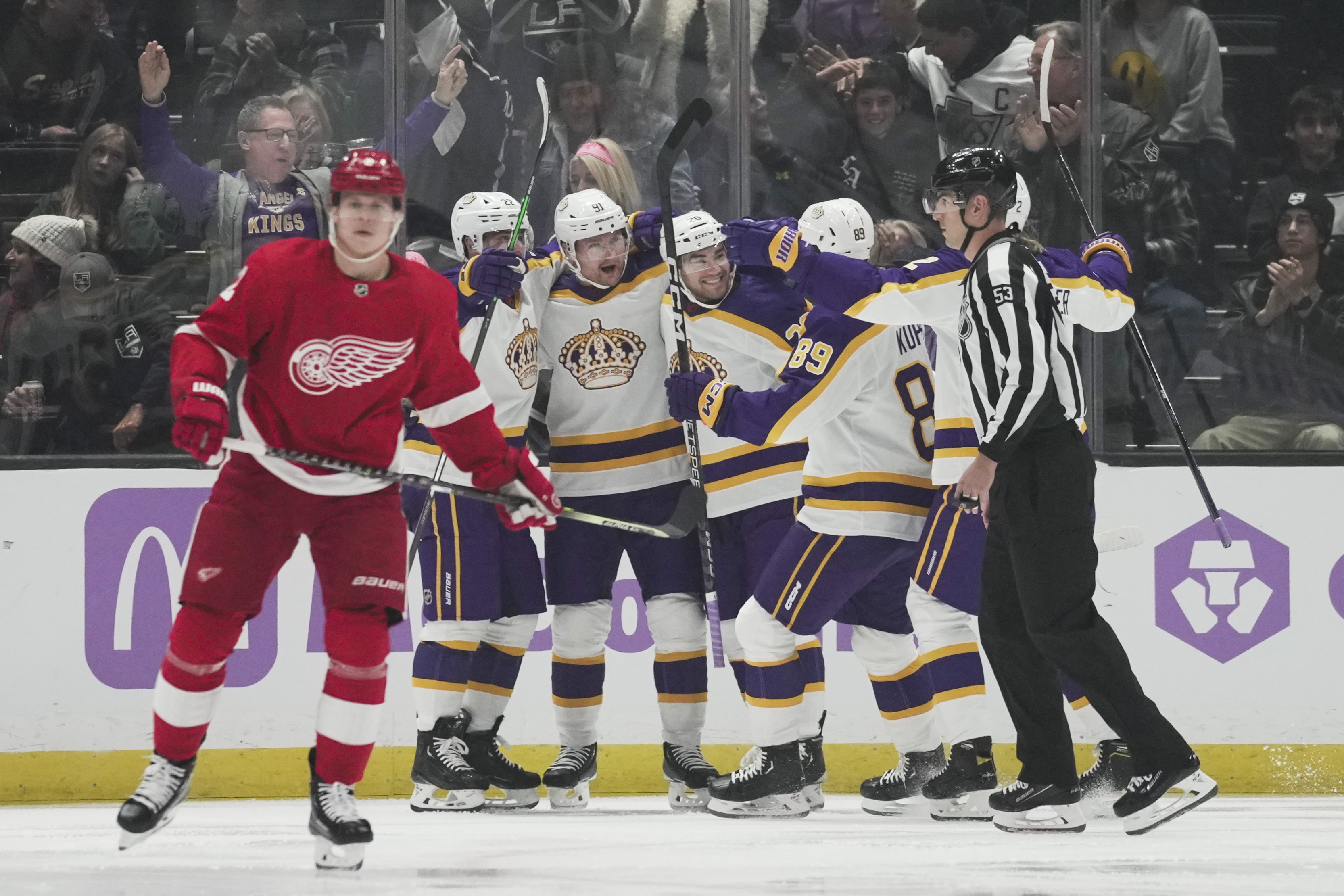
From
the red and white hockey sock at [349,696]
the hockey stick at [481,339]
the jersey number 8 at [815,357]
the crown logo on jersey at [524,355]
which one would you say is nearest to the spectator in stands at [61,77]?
the hockey stick at [481,339]

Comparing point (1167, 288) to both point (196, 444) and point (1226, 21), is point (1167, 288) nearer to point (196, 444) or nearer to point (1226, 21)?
point (1226, 21)

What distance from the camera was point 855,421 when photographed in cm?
384

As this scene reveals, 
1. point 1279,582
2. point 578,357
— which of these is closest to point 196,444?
point 578,357

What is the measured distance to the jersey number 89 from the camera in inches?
152

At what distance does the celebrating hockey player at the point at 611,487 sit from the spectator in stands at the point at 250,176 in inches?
44.5

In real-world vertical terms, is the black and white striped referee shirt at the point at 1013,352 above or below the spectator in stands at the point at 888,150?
below

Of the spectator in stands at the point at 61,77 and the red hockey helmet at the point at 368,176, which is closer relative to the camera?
the red hockey helmet at the point at 368,176

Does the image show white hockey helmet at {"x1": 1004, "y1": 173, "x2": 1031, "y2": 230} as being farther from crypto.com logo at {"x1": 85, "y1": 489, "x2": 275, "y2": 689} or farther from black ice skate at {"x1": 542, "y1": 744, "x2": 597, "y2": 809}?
crypto.com logo at {"x1": 85, "y1": 489, "x2": 275, "y2": 689}

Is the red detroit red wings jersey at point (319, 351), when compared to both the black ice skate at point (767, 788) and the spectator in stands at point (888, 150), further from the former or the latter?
the spectator in stands at point (888, 150)

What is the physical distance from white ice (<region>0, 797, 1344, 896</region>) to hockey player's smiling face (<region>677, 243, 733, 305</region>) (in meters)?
1.31

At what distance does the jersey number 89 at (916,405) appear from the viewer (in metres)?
3.87

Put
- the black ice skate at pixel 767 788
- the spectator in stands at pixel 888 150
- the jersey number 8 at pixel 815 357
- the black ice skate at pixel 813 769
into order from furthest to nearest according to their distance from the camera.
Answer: the spectator in stands at pixel 888 150 < the black ice skate at pixel 813 769 < the black ice skate at pixel 767 788 < the jersey number 8 at pixel 815 357

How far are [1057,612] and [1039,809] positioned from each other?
0.50 meters

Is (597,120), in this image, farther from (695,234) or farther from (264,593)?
(264,593)
